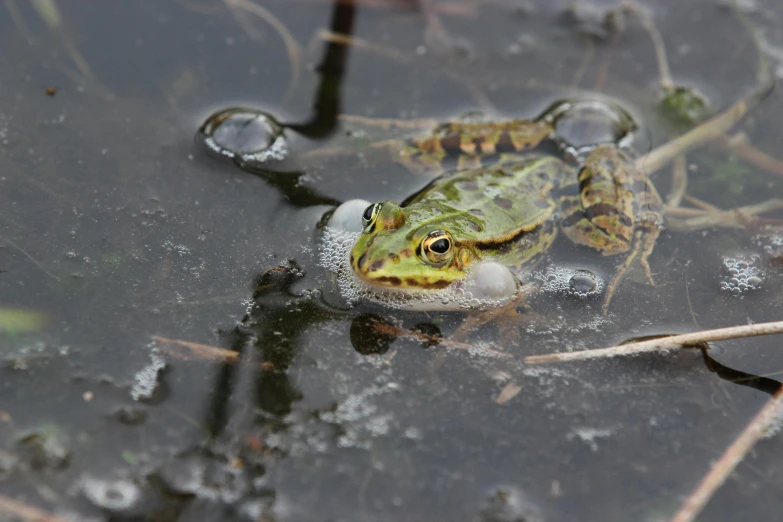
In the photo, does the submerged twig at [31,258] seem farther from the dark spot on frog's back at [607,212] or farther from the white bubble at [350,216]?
the dark spot on frog's back at [607,212]

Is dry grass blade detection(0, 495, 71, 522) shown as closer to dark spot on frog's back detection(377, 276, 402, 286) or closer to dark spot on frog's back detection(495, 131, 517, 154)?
dark spot on frog's back detection(377, 276, 402, 286)

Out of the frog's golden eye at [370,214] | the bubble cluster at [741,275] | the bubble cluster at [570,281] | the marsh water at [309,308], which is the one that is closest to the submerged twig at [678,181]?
the marsh water at [309,308]

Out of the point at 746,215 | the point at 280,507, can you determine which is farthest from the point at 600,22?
the point at 280,507

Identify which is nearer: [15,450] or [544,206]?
[15,450]

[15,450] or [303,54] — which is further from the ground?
[303,54]

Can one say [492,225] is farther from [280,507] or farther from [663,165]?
[280,507]

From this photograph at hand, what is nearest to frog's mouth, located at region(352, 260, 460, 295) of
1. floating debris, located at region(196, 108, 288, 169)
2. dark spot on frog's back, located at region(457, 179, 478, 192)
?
dark spot on frog's back, located at region(457, 179, 478, 192)
